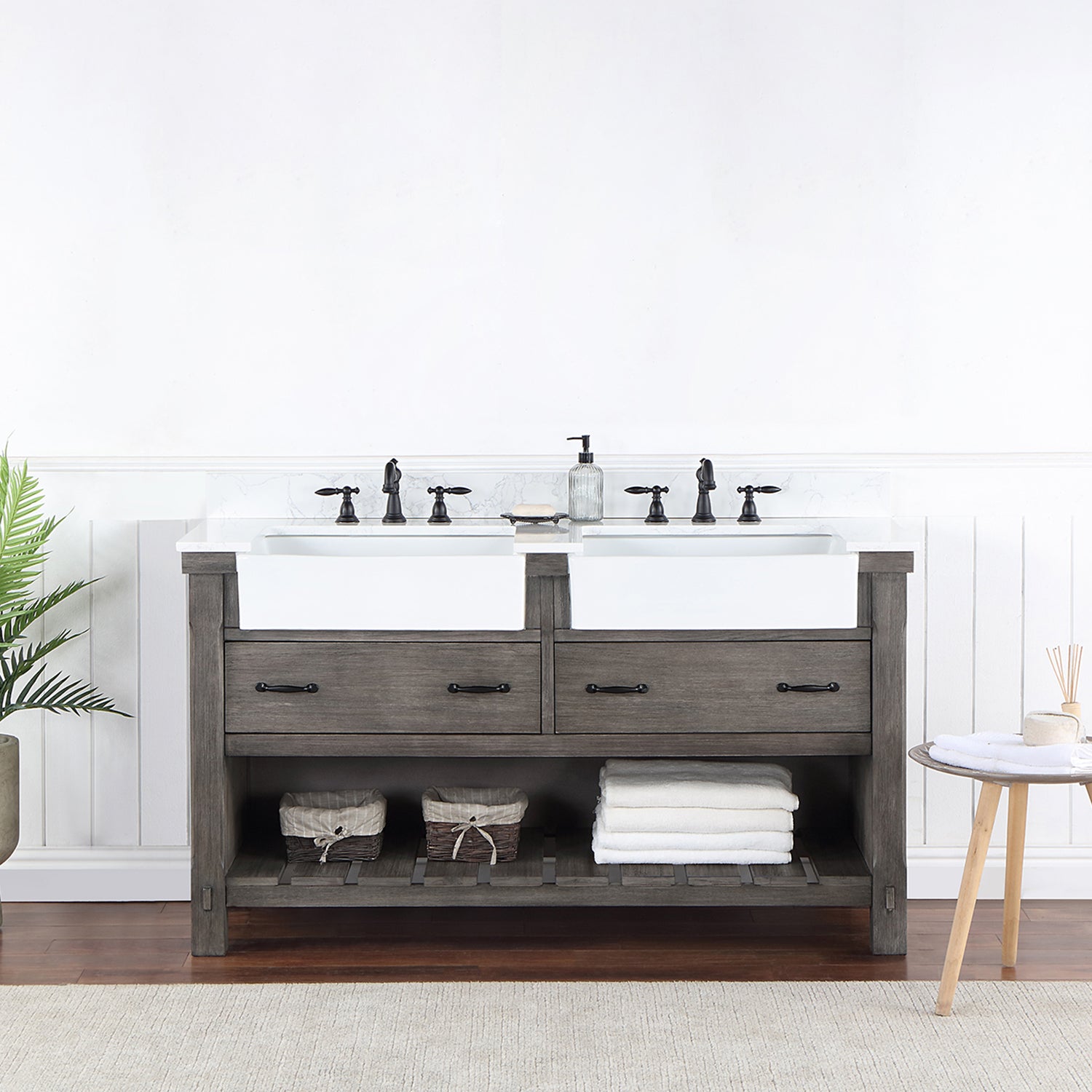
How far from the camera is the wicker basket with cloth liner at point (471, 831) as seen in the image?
7.80 feet

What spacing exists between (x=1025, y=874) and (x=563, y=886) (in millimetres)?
1167

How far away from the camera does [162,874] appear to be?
2.70m

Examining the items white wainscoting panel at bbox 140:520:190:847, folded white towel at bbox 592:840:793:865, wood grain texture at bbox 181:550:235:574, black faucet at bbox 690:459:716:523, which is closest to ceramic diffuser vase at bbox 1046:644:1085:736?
folded white towel at bbox 592:840:793:865

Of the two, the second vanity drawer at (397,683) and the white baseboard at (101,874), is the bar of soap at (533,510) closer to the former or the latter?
the second vanity drawer at (397,683)

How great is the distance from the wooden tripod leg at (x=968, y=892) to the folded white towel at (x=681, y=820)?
1.27 feet

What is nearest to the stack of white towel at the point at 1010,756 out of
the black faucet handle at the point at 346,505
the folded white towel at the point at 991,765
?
the folded white towel at the point at 991,765

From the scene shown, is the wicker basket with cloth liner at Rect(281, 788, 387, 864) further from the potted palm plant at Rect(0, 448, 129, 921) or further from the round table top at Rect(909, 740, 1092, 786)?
the round table top at Rect(909, 740, 1092, 786)

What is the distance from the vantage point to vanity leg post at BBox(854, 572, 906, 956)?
7.30 feet

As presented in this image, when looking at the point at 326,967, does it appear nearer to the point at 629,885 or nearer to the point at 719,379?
the point at 629,885

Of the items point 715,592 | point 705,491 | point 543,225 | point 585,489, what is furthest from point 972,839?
point 543,225

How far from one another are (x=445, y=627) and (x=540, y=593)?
0.66ft

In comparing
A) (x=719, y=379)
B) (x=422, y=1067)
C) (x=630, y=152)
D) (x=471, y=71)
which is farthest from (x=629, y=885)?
(x=471, y=71)

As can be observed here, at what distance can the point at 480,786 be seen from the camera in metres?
2.60

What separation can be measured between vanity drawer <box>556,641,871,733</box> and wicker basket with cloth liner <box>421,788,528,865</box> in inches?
12.5
